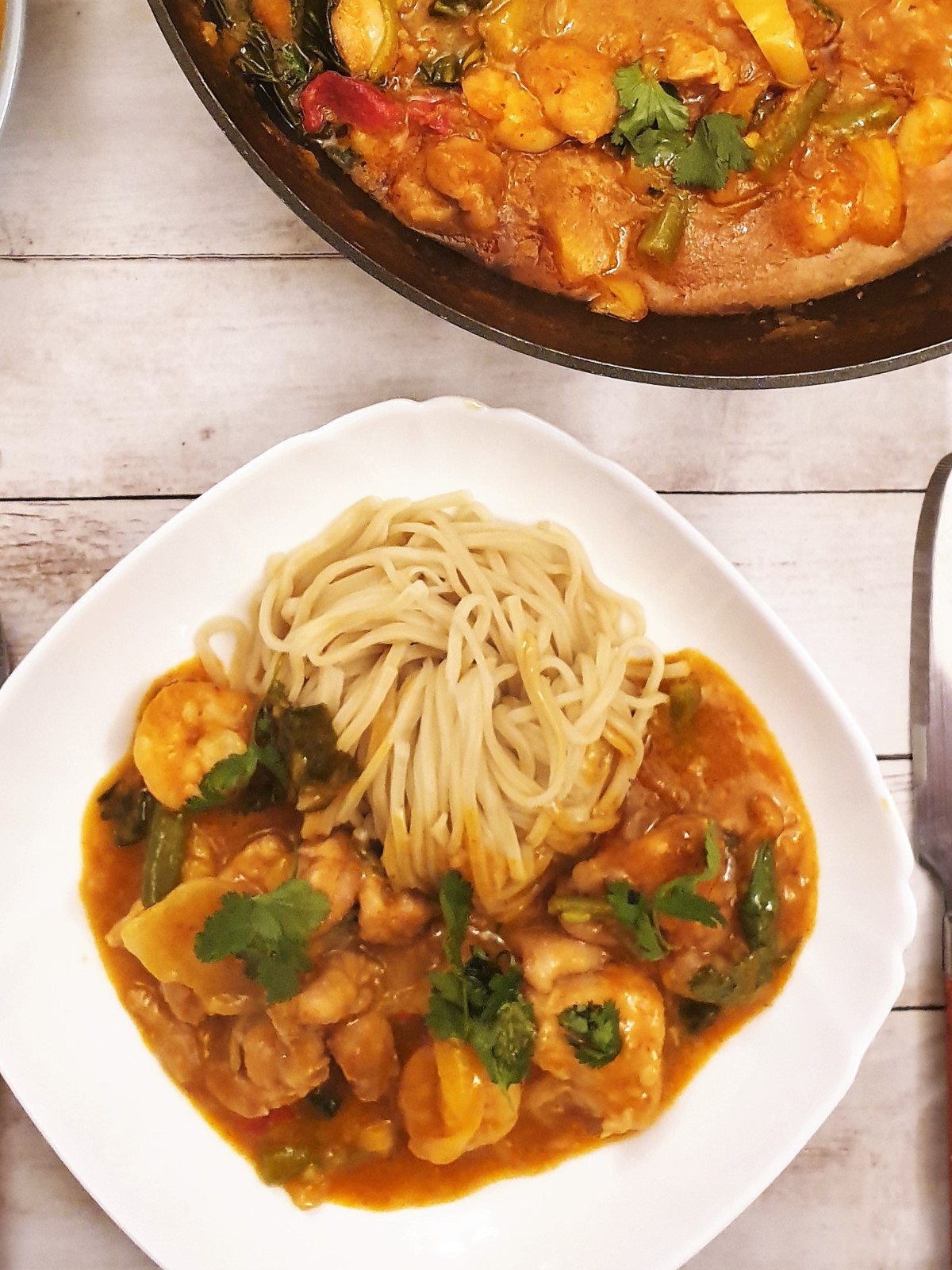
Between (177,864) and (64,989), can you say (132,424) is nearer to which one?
(177,864)

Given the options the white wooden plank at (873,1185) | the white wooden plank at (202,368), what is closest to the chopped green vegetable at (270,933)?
the white wooden plank at (202,368)

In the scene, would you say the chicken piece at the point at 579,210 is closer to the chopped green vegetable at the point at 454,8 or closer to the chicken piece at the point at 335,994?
the chopped green vegetable at the point at 454,8

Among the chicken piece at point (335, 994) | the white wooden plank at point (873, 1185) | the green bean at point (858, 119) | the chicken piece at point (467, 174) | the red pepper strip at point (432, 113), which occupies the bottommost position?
the white wooden plank at point (873, 1185)

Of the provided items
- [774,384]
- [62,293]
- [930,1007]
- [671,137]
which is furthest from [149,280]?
[930,1007]

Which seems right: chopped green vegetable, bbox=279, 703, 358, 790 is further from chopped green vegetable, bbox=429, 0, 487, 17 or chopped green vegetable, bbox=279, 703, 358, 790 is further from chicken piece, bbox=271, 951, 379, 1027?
chopped green vegetable, bbox=429, 0, 487, 17

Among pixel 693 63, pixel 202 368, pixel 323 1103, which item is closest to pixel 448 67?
pixel 693 63

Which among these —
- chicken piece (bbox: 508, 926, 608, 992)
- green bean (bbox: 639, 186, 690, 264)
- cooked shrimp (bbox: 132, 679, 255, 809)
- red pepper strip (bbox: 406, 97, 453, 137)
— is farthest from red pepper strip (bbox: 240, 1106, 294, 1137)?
red pepper strip (bbox: 406, 97, 453, 137)
